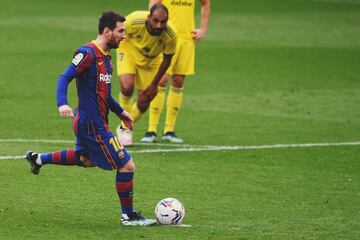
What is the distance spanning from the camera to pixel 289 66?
79.2 feet

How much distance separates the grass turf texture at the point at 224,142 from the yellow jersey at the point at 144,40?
1263 millimetres

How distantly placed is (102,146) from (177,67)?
5340mm

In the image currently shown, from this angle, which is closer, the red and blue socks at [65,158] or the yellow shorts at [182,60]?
the red and blue socks at [65,158]

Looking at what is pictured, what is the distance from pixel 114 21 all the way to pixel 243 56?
1576 cm

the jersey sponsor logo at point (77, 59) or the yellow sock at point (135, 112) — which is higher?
the jersey sponsor logo at point (77, 59)

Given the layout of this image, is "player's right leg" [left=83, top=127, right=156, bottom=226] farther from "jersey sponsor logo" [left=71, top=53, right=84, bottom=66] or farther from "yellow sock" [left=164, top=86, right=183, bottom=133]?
"yellow sock" [left=164, top=86, right=183, bottom=133]

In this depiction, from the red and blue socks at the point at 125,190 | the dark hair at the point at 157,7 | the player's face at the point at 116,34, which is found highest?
the player's face at the point at 116,34

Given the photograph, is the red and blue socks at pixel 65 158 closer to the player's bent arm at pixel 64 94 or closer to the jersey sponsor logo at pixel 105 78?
the jersey sponsor logo at pixel 105 78

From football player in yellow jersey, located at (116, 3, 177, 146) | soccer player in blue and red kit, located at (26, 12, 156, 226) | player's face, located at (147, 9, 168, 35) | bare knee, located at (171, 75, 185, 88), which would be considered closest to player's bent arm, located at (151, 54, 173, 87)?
football player in yellow jersey, located at (116, 3, 177, 146)

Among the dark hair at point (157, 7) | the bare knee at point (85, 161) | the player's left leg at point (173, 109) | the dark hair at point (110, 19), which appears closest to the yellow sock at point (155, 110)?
the player's left leg at point (173, 109)

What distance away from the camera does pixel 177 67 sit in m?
15.2

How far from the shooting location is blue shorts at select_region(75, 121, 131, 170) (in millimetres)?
9906

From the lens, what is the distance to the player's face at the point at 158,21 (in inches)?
542

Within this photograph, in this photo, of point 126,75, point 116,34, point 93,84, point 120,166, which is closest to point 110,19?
point 116,34
